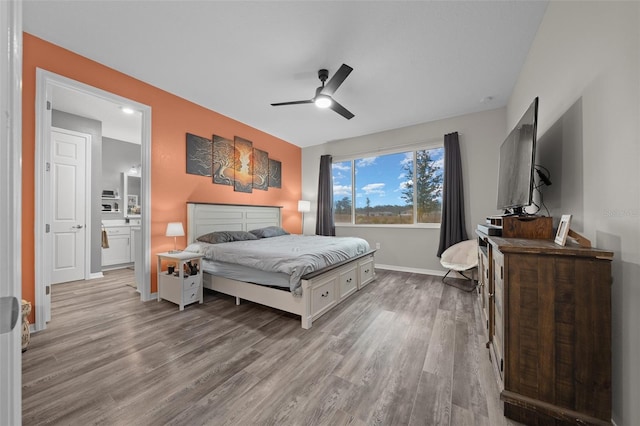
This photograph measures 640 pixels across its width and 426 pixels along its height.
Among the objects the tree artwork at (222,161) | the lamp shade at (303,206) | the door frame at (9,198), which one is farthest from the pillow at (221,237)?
the door frame at (9,198)

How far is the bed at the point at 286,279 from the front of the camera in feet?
8.05

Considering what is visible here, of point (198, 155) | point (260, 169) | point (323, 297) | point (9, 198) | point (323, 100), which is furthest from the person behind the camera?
point (260, 169)

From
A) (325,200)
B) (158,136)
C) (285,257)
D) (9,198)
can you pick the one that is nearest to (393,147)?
(325,200)

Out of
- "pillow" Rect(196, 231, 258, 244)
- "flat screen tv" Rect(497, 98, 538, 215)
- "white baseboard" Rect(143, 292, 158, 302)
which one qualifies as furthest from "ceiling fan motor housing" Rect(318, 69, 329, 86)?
"white baseboard" Rect(143, 292, 158, 302)

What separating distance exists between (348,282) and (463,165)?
279 cm

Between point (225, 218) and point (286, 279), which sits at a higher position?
point (225, 218)

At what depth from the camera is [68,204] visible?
Answer: 396cm

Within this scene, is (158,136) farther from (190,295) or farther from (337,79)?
(337,79)

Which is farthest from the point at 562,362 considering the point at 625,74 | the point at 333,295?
the point at 333,295

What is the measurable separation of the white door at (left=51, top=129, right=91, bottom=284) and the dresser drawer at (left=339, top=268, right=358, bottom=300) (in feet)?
14.0

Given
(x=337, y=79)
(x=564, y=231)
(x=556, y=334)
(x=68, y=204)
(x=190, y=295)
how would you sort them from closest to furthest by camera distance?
1. (x=556, y=334)
2. (x=564, y=231)
3. (x=337, y=79)
4. (x=190, y=295)
5. (x=68, y=204)

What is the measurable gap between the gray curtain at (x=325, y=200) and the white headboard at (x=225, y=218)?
97 centimetres

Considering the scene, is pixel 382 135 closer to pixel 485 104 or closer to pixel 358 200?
pixel 358 200

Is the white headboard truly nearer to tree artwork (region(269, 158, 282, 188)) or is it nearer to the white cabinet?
tree artwork (region(269, 158, 282, 188))
